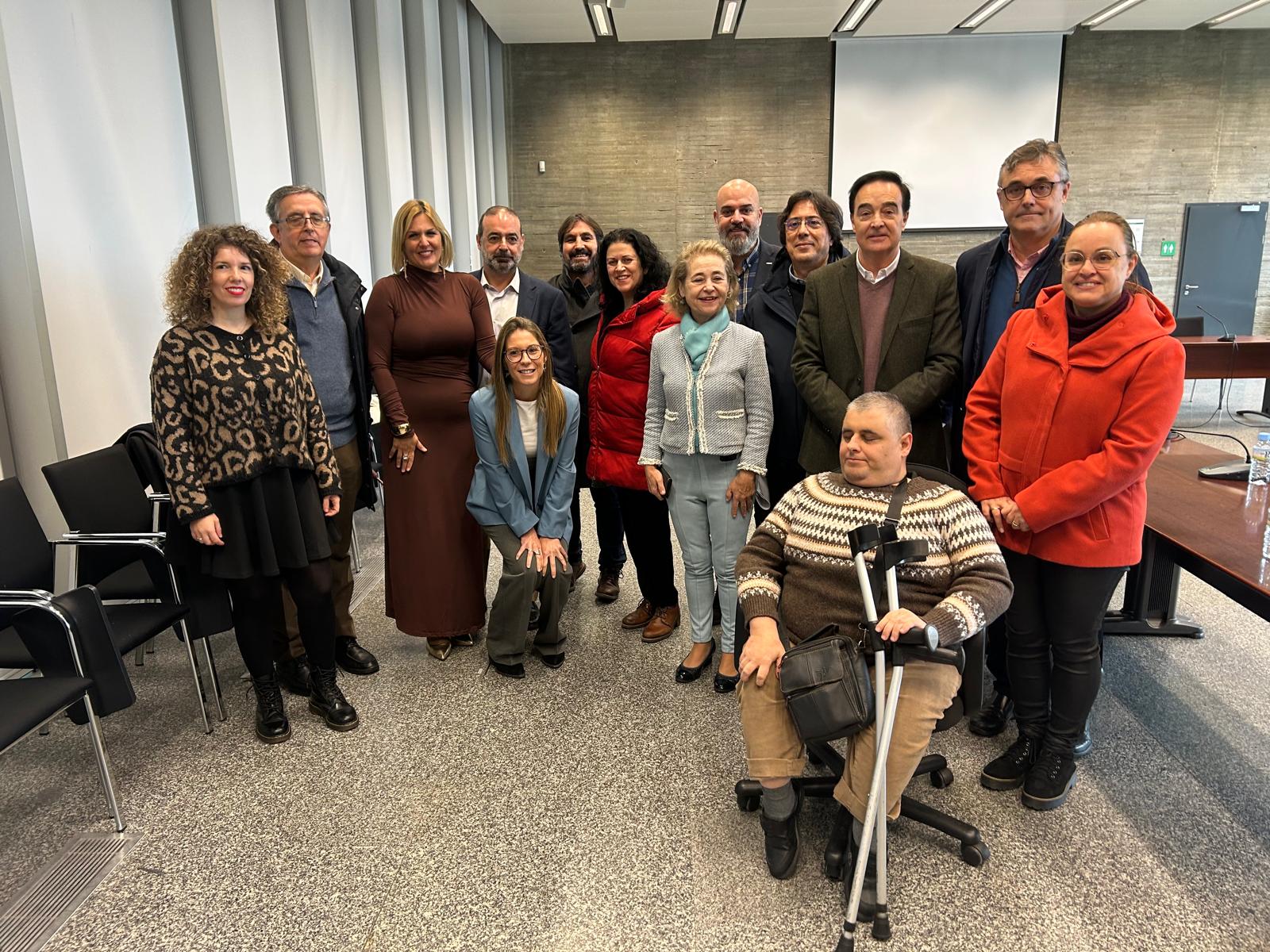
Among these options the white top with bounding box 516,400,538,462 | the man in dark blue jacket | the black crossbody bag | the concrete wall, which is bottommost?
the black crossbody bag

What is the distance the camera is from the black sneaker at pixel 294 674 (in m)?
2.95

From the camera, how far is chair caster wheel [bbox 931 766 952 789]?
2324 millimetres

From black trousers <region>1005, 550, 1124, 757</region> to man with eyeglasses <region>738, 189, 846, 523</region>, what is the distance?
894mm

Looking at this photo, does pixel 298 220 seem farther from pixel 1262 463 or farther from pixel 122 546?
pixel 1262 463

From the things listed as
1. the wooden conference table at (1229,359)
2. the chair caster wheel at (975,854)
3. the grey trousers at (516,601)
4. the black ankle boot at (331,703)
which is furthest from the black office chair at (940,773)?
the wooden conference table at (1229,359)

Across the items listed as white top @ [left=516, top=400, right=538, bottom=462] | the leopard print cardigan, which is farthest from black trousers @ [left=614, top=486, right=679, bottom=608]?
the leopard print cardigan

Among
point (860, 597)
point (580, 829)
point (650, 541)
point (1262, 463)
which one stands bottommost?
point (580, 829)

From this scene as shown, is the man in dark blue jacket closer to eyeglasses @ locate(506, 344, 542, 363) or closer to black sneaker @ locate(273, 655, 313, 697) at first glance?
eyeglasses @ locate(506, 344, 542, 363)

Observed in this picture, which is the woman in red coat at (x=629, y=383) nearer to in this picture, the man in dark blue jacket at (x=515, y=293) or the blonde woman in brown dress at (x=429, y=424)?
the man in dark blue jacket at (x=515, y=293)

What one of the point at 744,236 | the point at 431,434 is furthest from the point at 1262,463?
the point at 431,434

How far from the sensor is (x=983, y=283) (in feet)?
8.13

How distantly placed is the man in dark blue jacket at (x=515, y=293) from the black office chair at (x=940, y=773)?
173 cm

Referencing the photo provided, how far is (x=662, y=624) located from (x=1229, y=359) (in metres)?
5.38

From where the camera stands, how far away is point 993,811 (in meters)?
2.23
